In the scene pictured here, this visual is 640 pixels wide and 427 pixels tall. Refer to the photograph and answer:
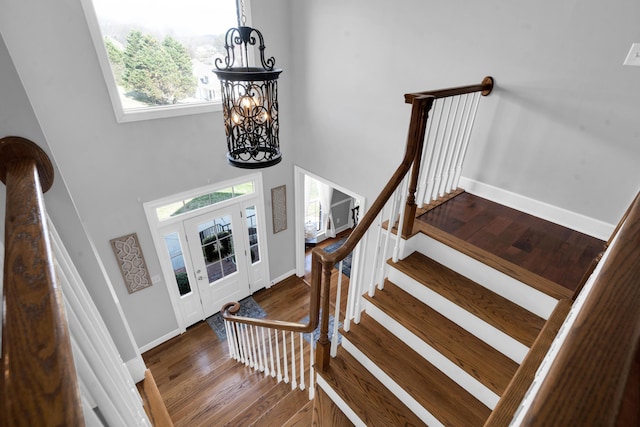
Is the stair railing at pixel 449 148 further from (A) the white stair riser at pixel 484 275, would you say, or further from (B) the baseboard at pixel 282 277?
(B) the baseboard at pixel 282 277

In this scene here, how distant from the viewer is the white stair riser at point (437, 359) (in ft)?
5.61

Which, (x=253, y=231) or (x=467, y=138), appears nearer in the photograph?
(x=467, y=138)

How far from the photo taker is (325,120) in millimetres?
4234

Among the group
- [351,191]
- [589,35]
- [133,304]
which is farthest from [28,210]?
[133,304]

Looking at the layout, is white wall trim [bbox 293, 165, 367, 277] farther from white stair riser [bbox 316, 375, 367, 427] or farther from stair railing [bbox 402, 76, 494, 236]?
white stair riser [bbox 316, 375, 367, 427]

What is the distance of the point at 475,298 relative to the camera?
2.00 metres

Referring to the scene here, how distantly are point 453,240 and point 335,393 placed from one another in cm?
130

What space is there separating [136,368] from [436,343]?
A: 5.95ft

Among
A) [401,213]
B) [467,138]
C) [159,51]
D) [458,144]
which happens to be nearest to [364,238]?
[401,213]

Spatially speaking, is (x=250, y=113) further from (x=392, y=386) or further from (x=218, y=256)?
(x=218, y=256)

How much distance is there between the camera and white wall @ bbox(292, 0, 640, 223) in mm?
2090

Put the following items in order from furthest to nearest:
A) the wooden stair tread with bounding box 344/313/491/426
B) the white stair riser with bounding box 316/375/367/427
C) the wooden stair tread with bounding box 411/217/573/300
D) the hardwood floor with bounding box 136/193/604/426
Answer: the hardwood floor with bounding box 136/193/604/426
the white stair riser with bounding box 316/375/367/427
the wooden stair tread with bounding box 411/217/573/300
the wooden stair tread with bounding box 344/313/491/426

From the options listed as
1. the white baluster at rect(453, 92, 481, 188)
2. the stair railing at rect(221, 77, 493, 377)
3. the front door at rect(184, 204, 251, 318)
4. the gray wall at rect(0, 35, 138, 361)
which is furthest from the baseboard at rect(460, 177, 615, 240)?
the front door at rect(184, 204, 251, 318)

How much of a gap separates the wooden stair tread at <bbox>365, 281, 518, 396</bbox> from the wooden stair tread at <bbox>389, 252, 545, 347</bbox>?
16 centimetres
